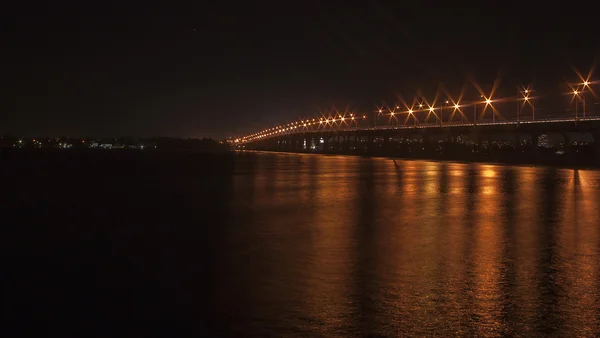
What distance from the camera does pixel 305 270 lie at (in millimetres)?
9180

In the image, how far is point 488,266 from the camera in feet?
30.8

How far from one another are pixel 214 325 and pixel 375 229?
305 inches

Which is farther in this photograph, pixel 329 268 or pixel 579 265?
pixel 579 265

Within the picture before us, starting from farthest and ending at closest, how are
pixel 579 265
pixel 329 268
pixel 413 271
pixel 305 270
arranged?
pixel 579 265 < pixel 329 268 < pixel 305 270 < pixel 413 271

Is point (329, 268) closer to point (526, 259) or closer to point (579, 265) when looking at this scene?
point (526, 259)

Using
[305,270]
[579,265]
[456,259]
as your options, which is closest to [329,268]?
[305,270]

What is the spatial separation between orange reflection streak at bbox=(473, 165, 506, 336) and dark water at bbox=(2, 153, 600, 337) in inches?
1.1

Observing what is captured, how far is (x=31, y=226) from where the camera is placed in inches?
580

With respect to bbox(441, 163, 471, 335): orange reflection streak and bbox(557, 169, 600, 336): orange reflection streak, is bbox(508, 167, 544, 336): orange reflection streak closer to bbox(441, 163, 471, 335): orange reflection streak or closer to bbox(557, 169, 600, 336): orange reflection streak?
bbox(557, 169, 600, 336): orange reflection streak

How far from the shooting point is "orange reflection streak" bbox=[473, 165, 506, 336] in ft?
21.8

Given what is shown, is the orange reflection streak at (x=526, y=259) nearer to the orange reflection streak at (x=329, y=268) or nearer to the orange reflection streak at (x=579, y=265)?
the orange reflection streak at (x=579, y=265)

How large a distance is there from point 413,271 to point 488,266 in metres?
1.22

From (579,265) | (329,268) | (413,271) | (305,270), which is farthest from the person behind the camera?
(579,265)

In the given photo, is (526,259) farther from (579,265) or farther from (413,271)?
(413,271)
